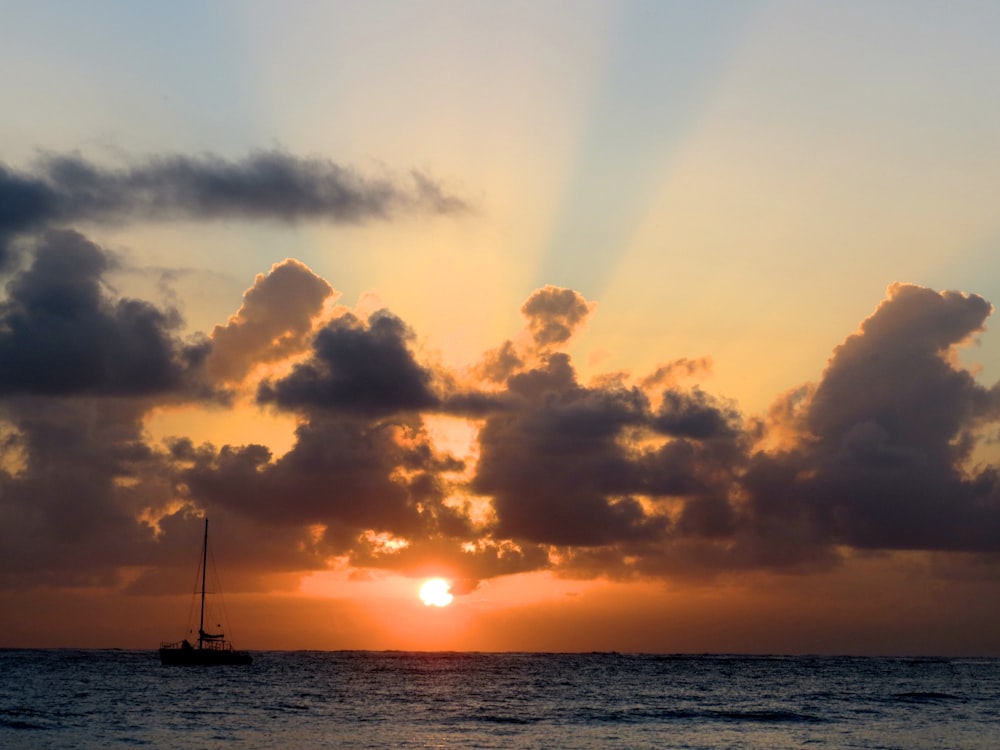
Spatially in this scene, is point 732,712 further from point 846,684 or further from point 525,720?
point 846,684

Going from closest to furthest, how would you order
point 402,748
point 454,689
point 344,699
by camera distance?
point 402,748, point 344,699, point 454,689

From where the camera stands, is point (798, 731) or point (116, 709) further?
point (116, 709)

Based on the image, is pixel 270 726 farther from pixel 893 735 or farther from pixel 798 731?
pixel 893 735

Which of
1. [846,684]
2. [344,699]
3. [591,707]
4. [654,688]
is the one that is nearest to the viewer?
[591,707]

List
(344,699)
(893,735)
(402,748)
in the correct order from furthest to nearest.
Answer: (344,699), (893,735), (402,748)

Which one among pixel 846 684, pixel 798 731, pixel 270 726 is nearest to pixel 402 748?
pixel 270 726

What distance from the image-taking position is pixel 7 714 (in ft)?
361

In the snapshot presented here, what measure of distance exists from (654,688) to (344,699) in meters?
60.8

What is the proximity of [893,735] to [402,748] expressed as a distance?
45370mm

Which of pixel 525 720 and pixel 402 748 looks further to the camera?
pixel 525 720

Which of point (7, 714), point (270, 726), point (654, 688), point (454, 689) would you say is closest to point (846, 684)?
point (654, 688)

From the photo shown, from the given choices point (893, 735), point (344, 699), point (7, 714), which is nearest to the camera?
point (893, 735)

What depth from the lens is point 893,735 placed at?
322 ft

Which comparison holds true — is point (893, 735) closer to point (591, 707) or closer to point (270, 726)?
point (591, 707)
